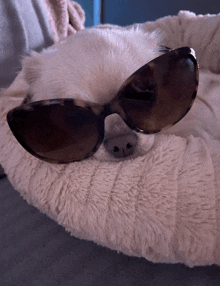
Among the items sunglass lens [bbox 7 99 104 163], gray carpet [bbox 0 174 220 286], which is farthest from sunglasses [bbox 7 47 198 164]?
gray carpet [bbox 0 174 220 286]

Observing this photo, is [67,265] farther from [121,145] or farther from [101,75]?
[101,75]

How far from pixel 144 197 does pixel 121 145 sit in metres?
0.14

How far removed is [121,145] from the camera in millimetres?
531

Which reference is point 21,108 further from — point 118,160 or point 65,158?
point 118,160

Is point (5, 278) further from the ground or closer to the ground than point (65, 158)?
closer to the ground

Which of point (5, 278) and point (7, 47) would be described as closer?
point (5, 278)

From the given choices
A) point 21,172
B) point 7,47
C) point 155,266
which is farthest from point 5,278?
point 7,47

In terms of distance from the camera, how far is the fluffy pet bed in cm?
41

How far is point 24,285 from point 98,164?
0.33 metres

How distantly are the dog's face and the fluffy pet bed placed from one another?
4 centimetres

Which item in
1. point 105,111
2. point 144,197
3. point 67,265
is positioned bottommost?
point 67,265

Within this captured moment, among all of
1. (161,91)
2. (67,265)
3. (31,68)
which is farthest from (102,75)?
(67,265)

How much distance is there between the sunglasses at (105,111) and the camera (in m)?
0.45

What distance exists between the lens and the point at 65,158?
49 cm
